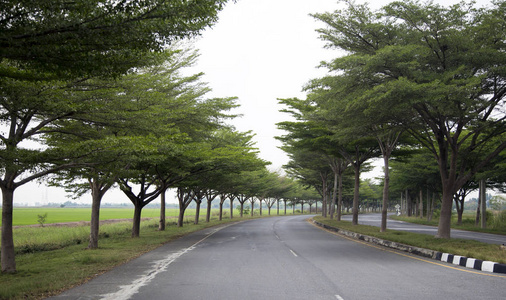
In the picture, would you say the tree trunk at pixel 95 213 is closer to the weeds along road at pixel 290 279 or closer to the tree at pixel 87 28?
the weeds along road at pixel 290 279

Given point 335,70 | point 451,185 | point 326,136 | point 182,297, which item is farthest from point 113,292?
point 326,136

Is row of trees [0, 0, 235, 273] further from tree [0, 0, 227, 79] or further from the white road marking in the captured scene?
the white road marking

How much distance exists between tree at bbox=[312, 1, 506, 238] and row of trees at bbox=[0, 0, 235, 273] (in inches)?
297

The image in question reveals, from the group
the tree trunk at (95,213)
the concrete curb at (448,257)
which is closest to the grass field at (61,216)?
the tree trunk at (95,213)

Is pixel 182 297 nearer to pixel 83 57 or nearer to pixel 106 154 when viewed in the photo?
pixel 83 57

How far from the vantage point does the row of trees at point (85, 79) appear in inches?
203

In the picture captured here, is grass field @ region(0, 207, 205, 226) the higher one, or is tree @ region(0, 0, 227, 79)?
tree @ region(0, 0, 227, 79)

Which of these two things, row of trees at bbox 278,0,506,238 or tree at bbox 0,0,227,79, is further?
row of trees at bbox 278,0,506,238

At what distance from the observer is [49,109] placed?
9.40 metres

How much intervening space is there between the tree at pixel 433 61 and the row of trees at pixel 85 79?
7.55 meters

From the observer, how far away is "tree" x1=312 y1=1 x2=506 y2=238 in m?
12.7

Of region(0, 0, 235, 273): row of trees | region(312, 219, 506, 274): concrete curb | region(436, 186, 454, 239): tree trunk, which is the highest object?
region(0, 0, 235, 273): row of trees

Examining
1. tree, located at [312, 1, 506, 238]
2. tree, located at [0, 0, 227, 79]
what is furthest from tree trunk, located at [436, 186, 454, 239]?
tree, located at [0, 0, 227, 79]

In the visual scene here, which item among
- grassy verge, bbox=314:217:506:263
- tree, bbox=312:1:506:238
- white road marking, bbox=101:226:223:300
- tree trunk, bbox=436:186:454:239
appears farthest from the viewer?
tree trunk, bbox=436:186:454:239
